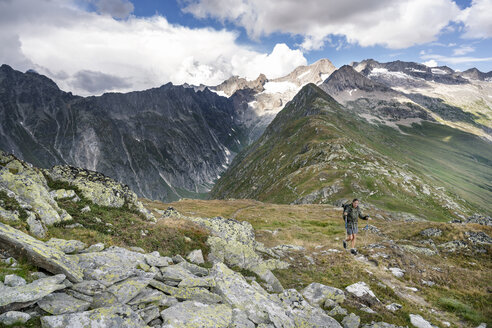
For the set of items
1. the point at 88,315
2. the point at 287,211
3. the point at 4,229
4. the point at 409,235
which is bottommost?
the point at 287,211

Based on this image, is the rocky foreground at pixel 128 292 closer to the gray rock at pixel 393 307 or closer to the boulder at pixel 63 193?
the gray rock at pixel 393 307

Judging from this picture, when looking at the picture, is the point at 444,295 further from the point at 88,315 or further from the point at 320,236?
the point at 320,236

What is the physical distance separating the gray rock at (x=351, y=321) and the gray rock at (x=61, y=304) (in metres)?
10.6

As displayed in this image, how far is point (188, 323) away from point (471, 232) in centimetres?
3448

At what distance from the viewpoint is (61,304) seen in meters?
7.93

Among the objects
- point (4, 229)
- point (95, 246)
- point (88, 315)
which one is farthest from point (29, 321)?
point (95, 246)

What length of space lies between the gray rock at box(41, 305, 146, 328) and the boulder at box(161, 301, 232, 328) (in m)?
0.99

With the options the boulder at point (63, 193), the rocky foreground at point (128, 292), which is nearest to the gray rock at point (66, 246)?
the rocky foreground at point (128, 292)

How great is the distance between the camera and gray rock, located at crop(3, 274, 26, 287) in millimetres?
8078

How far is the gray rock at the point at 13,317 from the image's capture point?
6692 mm

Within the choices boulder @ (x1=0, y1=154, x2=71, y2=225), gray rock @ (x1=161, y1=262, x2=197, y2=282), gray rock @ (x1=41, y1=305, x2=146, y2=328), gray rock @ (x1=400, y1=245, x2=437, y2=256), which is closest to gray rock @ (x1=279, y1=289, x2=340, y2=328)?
gray rock @ (x1=161, y1=262, x2=197, y2=282)

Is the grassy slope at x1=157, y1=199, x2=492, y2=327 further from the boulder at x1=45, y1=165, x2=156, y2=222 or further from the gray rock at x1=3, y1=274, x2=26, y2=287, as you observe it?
the boulder at x1=45, y1=165, x2=156, y2=222

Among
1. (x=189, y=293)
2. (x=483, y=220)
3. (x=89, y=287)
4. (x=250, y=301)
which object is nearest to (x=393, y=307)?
(x=250, y=301)

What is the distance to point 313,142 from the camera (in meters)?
161
